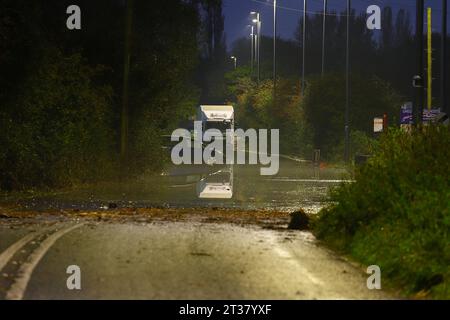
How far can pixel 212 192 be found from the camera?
3356 centimetres

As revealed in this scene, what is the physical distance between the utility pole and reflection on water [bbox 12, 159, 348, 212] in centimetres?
143

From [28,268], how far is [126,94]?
2851 centimetres

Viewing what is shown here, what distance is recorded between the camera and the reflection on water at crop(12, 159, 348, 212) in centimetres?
2795

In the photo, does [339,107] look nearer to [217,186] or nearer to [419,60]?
[217,186]

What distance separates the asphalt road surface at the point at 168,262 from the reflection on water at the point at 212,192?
4.65 meters

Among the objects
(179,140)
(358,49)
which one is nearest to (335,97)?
(179,140)

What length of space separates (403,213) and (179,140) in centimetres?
6936

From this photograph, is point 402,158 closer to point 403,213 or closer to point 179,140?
point 403,213

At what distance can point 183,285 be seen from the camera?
35.8 feet

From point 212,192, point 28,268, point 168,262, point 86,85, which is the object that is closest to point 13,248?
point 28,268

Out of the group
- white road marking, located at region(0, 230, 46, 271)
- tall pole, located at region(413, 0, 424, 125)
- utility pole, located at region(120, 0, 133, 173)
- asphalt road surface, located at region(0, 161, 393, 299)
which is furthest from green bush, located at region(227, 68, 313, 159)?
white road marking, located at region(0, 230, 46, 271)

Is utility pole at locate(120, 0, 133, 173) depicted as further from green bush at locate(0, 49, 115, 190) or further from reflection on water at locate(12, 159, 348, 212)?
reflection on water at locate(12, 159, 348, 212)

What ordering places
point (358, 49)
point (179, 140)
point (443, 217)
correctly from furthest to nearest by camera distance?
point (358, 49)
point (179, 140)
point (443, 217)

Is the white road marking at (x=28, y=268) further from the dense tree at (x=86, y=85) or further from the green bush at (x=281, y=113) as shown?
the green bush at (x=281, y=113)
